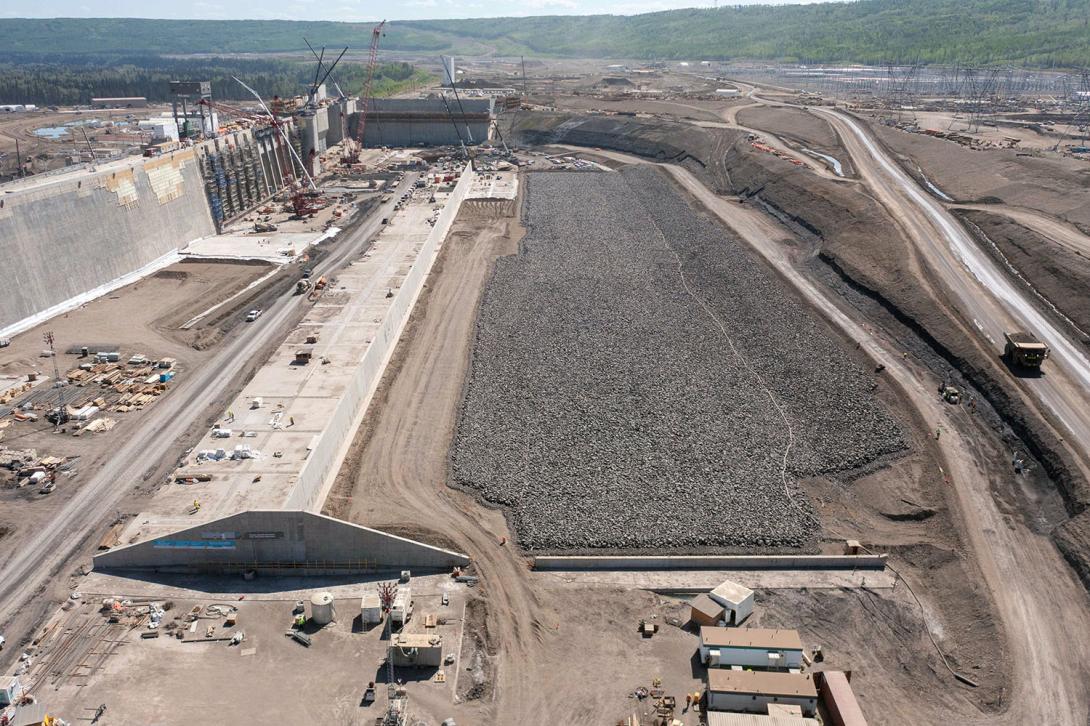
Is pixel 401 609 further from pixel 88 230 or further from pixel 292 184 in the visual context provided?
pixel 292 184

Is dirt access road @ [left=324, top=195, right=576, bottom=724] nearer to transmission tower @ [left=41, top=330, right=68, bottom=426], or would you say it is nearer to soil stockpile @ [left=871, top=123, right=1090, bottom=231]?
transmission tower @ [left=41, top=330, right=68, bottom=426]

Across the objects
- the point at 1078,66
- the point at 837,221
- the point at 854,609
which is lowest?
the point at 854,609

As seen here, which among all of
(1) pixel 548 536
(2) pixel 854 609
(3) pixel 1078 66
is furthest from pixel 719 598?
(3) pixel 1078 66

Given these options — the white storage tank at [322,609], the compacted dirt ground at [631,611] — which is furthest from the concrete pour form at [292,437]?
the white storage tank at [322,609]

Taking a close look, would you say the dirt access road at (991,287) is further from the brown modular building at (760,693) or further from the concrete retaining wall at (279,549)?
the concrete retaining wall at (279,549)

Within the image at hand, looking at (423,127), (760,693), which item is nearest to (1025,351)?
(760,693)

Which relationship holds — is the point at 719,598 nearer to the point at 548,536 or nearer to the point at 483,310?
the point at 548,536

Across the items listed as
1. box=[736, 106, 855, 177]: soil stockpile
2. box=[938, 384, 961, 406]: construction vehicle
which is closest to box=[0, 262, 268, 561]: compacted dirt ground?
box=[938, 384, 961, 406]: construction vehicle
